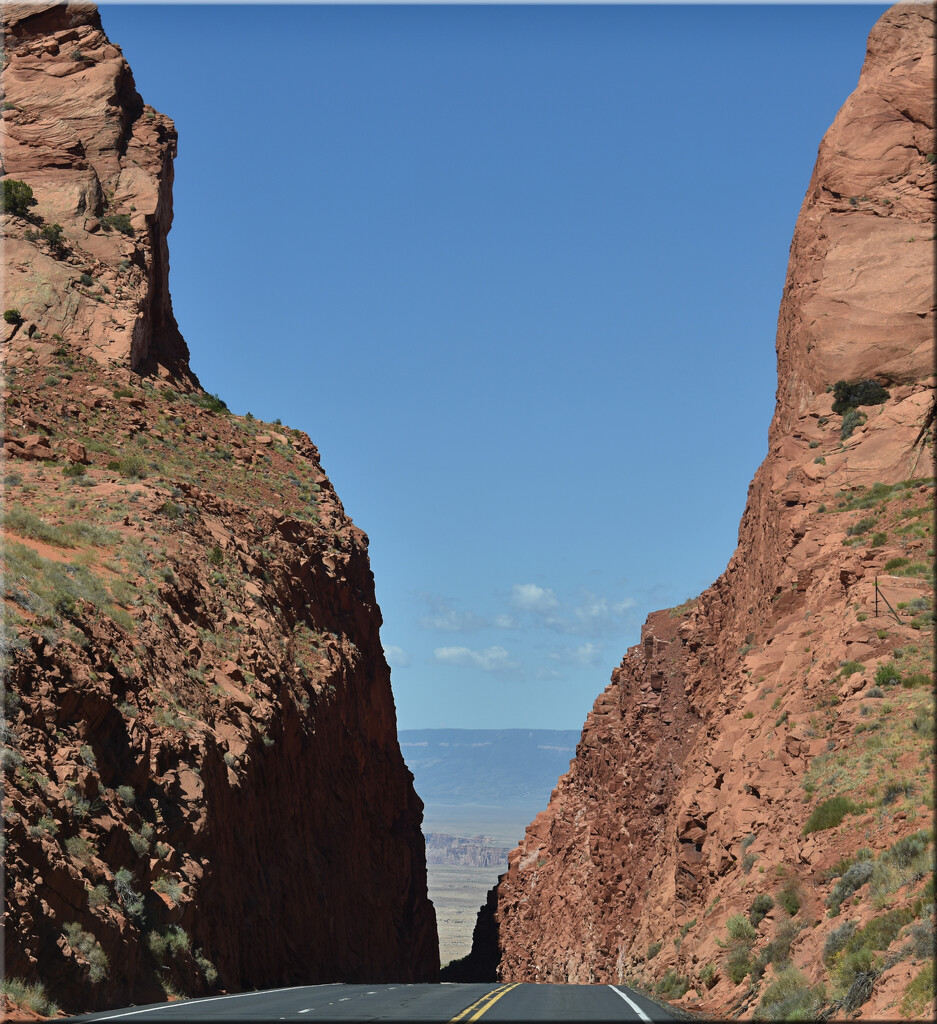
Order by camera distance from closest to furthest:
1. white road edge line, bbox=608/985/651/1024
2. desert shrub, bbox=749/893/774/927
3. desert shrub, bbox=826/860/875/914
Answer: desert shrub, bbox=826/860/875/914
white road edge line, bbox=608/985/651/1024
desert shrub, bbox=749/893/774/927

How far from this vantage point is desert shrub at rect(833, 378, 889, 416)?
34.9m

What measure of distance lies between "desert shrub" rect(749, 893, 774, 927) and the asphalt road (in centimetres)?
251

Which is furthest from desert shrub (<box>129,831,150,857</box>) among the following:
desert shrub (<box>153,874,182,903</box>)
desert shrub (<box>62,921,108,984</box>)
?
desert shrub (<box>62,921,108,984</box>)

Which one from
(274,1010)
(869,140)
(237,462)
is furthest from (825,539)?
(237,462)

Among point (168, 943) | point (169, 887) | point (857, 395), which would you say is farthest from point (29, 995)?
point (857, 395)

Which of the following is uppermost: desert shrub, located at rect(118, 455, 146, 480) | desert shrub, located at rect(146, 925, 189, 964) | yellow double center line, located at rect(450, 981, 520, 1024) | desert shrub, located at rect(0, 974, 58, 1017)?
desert shrub, located at rect(118, 455, 146, 480)

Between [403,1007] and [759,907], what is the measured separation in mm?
6994

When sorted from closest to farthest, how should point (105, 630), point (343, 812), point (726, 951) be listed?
point (726, 951)
point (105, 630)
point (343, 812)

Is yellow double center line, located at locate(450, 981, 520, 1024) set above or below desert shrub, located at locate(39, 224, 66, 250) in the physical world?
below

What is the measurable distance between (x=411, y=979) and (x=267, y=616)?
23465mm

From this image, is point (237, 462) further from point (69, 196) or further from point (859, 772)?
point (859, 772)

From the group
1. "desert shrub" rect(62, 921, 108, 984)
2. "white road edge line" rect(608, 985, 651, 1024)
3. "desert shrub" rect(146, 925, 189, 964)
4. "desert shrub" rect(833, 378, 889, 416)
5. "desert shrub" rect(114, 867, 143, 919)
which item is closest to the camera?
"white road edge line" rect(608, 985, 651, 1024)

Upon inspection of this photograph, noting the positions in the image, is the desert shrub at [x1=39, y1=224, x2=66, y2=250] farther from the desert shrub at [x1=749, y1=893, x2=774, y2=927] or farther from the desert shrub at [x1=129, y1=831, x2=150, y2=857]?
the desert shrub at [x1=749, y1=893, x2=774, y2=927]

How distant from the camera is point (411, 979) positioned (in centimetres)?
5562
